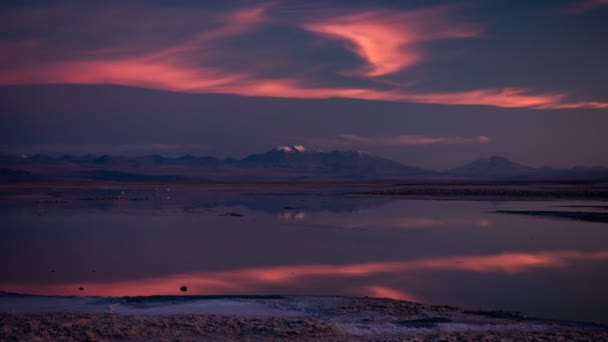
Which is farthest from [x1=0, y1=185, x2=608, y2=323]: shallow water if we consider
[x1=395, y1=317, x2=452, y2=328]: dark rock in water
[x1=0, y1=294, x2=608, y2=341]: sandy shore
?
[x1=395, y1=317, x2=452, y2=328]: dark rock in water

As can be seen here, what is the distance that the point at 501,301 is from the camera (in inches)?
484

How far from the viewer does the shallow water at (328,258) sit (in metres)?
13.3

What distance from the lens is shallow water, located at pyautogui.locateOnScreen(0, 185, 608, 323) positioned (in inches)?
523

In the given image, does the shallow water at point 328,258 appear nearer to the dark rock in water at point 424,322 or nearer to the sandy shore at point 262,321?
the sandy shore at point 262,321

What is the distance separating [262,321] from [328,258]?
25.4 ft

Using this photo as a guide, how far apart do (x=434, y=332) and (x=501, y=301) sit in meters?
3.46

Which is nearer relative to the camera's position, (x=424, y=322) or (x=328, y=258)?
(x=424, y=322)

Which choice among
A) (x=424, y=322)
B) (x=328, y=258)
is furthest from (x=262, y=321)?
(x=328, y=258)

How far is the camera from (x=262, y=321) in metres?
10.1

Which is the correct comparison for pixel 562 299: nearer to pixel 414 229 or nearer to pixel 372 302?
pixel 372 302

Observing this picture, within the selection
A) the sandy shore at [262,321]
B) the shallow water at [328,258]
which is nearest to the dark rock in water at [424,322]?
the sandy shore at [262,321]

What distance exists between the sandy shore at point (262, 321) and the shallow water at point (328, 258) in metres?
1.13

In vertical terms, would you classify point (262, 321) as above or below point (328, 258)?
below

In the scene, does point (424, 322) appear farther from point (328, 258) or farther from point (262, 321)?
point (328, 258)
